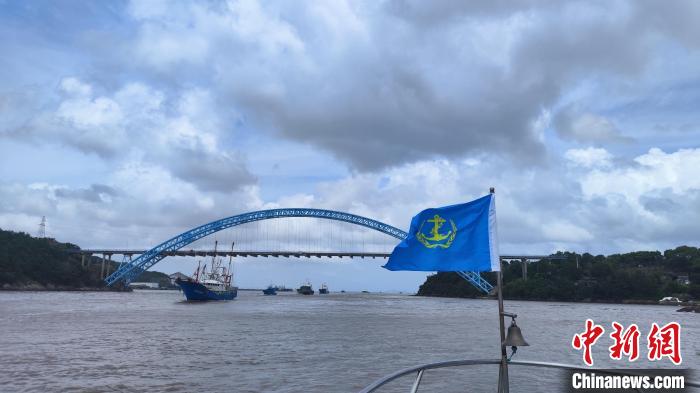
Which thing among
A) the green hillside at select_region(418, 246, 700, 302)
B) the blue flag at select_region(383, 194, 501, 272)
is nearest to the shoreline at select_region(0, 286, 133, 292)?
the green hillside at select_region(418, 246, 700, 302)

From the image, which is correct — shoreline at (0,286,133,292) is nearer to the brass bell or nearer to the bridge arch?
the bridge arch

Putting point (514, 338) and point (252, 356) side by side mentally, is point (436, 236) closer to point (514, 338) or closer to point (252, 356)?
point (514, 338)

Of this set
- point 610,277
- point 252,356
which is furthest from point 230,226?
point 252,356

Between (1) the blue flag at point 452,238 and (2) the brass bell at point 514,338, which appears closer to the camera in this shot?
(2) the brass bell at point 514,338

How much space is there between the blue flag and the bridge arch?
109 m

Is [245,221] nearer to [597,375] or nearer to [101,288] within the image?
[101,288]

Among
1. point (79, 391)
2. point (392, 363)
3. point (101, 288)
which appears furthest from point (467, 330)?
point (101, 288)

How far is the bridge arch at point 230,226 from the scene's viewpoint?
114m

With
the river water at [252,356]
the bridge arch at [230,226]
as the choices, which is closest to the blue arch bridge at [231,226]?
the bridge arch at [230,226]

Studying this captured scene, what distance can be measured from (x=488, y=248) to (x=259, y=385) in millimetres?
10988

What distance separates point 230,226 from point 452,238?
11077 cm

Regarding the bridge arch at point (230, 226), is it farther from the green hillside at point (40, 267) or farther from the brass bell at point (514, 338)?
the brass bell at point (514, 338)

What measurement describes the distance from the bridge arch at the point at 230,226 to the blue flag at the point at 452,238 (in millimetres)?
108519

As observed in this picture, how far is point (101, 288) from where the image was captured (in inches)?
4764
